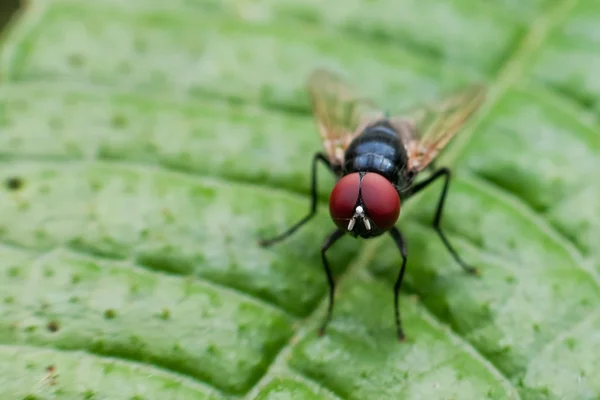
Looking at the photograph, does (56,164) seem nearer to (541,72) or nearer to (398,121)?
(398,121)

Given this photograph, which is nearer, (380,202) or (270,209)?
(380,202)

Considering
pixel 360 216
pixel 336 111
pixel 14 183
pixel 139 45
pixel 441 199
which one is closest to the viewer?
pixel 360 216

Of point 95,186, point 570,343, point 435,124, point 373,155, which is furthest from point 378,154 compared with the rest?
point 95,186

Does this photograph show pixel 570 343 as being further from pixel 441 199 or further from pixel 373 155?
pixel 373 155

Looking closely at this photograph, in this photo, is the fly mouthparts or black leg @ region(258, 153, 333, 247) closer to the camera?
the fly mouthparts

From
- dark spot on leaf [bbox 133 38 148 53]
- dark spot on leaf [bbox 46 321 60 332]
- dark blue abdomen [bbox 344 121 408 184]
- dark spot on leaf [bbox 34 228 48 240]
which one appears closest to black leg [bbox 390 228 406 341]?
dark blue abdomen [bbox 344 121 408 184]

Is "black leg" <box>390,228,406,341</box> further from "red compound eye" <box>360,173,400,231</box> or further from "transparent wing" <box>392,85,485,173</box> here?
"transparent wing" <box>392,85,485,173</box>
